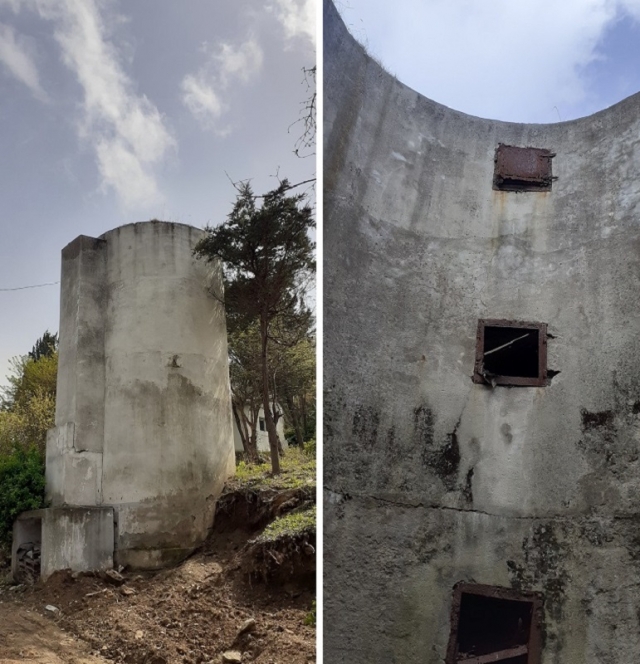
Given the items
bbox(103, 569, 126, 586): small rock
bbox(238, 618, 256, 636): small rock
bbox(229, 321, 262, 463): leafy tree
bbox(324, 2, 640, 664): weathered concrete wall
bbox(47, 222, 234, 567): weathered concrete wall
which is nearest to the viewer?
bbox(324, 2, 640, 664): weathered concrete wall

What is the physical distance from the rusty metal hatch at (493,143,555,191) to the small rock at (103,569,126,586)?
22.1 ft

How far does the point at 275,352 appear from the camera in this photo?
1216cm

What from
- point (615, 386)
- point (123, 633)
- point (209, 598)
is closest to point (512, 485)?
point (615, 386)

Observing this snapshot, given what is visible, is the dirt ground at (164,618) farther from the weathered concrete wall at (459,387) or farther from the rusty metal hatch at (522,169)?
the rusty metal hatch at (522,169)

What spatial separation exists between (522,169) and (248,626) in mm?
5645

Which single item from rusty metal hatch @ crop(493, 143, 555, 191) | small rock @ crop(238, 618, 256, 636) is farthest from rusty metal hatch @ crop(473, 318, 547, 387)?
small rock @ crop(238, 618, 256, 636)

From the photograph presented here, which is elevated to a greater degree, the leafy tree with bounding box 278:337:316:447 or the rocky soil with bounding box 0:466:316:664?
the leafy tree with bounding box 278:337:316:447

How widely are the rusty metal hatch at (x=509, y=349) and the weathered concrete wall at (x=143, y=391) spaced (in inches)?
184

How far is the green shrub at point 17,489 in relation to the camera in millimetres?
9211

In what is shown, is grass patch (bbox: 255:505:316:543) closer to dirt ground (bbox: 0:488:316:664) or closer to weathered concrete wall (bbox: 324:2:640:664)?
dirt ground (bbox: 0:488:316:664)

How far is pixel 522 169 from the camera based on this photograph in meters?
7.01

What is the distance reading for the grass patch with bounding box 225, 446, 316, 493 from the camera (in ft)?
29.3

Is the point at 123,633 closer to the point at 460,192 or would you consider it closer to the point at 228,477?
the point at 228,477

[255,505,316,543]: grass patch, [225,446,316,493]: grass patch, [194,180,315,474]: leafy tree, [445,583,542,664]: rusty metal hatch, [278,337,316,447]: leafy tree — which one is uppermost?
[194,180,315,474]: leafy tree
